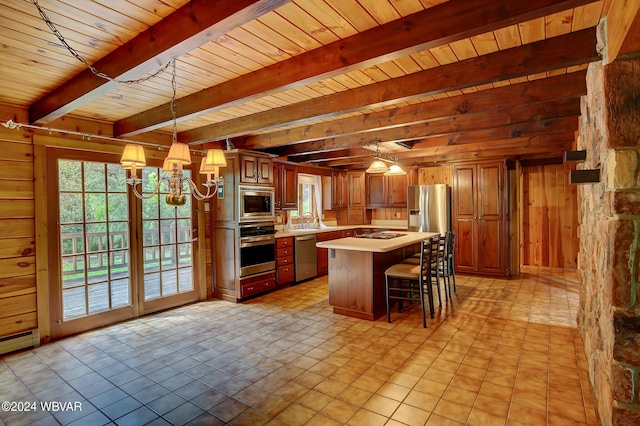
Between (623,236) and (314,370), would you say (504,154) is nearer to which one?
(623,236)

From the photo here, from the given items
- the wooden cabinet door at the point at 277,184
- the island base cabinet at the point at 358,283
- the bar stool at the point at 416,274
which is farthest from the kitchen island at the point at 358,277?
the wooden cabinet door at the point at 277,184

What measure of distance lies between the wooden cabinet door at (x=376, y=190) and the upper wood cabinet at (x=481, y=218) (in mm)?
1569

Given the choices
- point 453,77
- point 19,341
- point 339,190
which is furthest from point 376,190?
point 19,341

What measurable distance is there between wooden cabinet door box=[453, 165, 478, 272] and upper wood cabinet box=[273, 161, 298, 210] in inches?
124

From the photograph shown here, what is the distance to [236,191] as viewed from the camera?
4.89 metres

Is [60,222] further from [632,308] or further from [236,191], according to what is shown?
[632,308]

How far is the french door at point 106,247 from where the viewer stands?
12.1 feet

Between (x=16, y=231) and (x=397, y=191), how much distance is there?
6310 millimetres

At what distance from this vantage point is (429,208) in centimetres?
670

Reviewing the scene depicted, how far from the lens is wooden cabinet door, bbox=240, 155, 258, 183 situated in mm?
4945

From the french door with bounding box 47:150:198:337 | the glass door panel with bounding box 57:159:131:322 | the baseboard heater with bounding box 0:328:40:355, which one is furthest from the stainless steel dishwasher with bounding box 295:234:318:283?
the baseboard heater with bounding box 0:328:40:355

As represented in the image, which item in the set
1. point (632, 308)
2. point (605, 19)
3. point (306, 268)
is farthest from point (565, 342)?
point (306, 268)

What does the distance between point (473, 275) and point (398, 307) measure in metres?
2.78

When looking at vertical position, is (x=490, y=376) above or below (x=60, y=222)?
below
